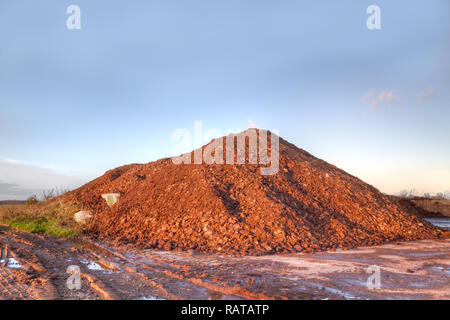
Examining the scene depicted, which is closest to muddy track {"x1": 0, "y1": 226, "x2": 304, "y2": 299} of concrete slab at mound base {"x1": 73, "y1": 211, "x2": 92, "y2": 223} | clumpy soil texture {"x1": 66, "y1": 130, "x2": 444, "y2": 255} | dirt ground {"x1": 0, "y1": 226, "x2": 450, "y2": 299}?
dirt ground {"x1": 0, "y1": 226, "x2": 450, "y2": 299}

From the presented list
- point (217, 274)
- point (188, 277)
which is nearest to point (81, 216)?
point (188, 277)

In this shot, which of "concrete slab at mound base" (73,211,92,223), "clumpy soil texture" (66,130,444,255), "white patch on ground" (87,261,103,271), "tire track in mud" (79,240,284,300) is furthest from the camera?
"concrete slab at mound base" (73,211,92,223)

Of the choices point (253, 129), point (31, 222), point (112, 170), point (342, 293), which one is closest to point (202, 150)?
point (253, 129)

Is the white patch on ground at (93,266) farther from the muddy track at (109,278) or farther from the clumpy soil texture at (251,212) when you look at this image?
the clumpy soil texture at (251,212)

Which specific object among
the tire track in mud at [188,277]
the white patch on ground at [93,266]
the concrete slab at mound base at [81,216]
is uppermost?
the concrete slab at mound base at [81,216]

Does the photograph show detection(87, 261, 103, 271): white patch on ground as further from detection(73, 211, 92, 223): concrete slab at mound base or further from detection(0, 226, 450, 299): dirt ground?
detection(73, 211, 92, 223): concrete slab at mound base

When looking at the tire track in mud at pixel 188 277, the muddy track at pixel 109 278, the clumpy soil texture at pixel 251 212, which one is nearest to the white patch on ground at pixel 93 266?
the muddy track at pixel 109 278
